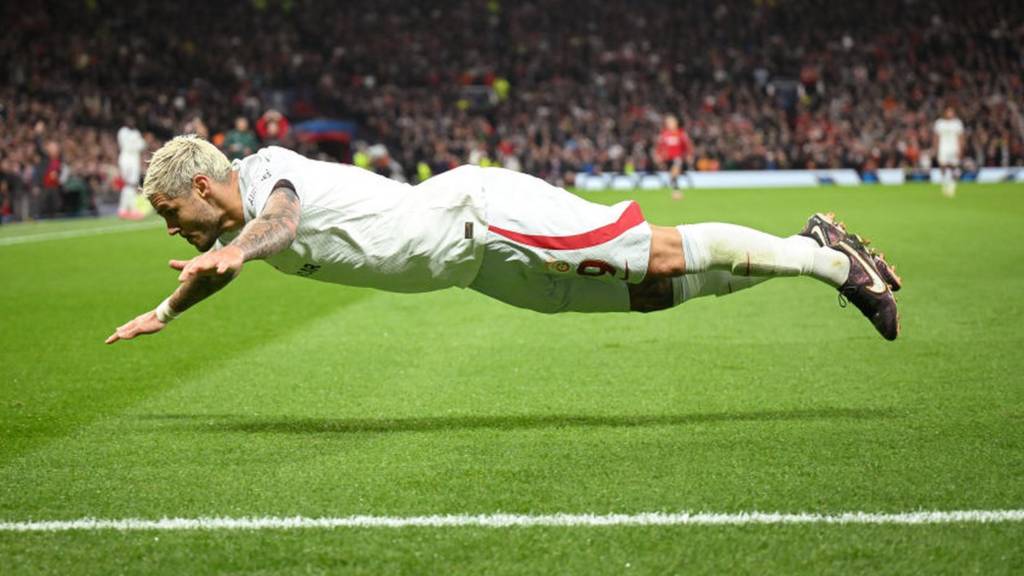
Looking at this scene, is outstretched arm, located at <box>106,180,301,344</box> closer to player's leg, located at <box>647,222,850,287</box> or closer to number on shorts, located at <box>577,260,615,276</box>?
number on shorts, located at <box>577,260,615,276</box>

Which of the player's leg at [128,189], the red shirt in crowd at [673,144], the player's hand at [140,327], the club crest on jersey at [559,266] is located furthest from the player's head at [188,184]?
the red shirt in crowd at [673,144]

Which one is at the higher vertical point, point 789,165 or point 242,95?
point 242,95

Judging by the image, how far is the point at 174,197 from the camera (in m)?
5.05

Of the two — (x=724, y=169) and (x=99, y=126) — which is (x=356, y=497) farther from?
(x=724, y=169)

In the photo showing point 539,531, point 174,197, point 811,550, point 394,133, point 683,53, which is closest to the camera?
point 811,550

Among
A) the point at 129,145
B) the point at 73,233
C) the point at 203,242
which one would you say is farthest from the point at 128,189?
the point at 203,242

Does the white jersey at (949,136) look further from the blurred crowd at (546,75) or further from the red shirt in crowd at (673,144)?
the blurred crowd at (546,75)

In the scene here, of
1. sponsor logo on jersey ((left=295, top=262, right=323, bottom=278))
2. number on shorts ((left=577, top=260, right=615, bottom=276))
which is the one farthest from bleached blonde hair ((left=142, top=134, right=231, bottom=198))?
number on shorts ((left=577, top=260, right=615, bottom=276))

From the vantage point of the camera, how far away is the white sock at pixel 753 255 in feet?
17.6

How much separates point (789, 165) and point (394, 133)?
14.9 meters

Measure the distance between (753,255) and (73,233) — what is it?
18735 millimetres

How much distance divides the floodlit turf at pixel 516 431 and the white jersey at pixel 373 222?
81cm

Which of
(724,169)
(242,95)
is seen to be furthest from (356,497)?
(242,95)

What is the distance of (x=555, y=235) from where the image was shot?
515 centimetres
